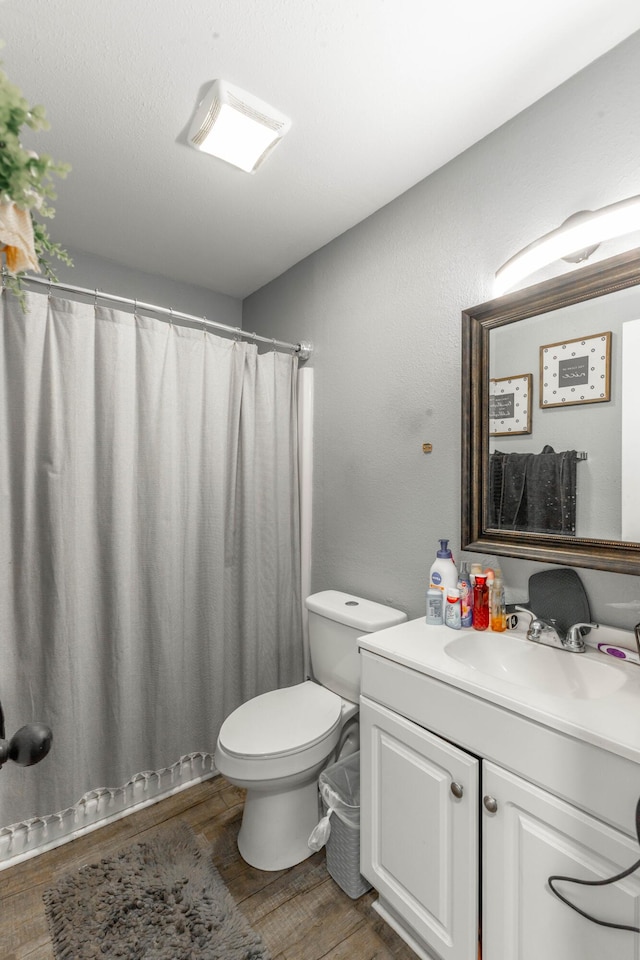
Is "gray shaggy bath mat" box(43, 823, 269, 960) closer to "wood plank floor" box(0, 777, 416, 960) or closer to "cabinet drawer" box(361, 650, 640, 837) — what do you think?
"wood plank floor" box(0, 777, 416, 960)

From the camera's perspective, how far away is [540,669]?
123 cm

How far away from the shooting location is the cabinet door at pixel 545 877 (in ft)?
2.69

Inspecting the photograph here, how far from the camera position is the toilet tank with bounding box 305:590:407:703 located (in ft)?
5.58

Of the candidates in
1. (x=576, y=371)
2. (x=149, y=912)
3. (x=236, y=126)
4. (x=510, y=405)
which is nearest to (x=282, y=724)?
(x=149, y=912)

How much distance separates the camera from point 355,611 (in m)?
1.77

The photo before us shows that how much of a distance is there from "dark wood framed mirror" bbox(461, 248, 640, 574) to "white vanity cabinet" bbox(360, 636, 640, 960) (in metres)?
0.50

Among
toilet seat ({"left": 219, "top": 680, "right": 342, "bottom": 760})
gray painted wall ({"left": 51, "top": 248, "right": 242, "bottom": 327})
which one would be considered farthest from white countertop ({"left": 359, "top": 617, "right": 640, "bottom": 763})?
gray painted wall ({"left": 51, "top": 248, "right": 242, "bottom": 327})

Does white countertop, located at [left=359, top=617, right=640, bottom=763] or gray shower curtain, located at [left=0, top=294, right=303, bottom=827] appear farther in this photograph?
gray shower curtain, located at [left=0, top=294, right=303, bottom=827]

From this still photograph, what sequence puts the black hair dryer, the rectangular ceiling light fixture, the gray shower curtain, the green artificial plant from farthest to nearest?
the gray shower curtain → the rectangular ceiling light fixture → the black hair dryer → the green artificial plant

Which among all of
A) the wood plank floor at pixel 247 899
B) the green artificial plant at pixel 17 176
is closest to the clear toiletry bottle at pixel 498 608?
the wood plank floor at pixel 247 899

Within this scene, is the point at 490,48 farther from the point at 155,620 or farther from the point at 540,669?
the point at 155,620

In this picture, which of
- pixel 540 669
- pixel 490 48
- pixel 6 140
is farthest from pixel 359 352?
pixel 6 140

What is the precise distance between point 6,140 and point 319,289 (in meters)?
1.78

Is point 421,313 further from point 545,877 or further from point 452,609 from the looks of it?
point 545,877
